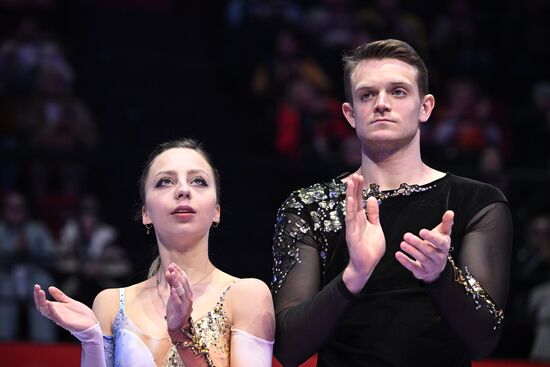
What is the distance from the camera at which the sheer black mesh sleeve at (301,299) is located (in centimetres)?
285

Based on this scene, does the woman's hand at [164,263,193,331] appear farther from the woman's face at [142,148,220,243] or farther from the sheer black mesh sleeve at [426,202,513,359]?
the sheer black mesh sleeve at [426,202,513,359]

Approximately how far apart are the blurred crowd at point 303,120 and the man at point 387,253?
2.97 meters

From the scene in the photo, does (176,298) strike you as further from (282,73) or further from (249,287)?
(282,73)

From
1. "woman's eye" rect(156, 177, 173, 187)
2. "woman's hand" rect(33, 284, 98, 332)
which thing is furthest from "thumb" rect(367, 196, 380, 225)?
"woman's hand" rect(33, 284, 98, 332)

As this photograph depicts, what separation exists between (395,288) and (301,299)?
0.29 metres

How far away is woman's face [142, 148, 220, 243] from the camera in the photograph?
3.18 m

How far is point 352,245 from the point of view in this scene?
2.83 meters

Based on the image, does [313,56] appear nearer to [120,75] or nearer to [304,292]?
[120,75]

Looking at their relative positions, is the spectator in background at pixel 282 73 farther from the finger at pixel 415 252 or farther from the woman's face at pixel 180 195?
the finger at pixel 415 252

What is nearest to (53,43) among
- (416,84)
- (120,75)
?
(120,75)

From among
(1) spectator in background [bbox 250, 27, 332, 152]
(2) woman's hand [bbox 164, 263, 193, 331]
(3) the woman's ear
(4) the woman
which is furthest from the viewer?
(1) spectator in background [bbox 250, 27, 332, 152]

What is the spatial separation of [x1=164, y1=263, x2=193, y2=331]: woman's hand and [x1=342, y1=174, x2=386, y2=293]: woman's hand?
439mm

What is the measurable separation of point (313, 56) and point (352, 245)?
625cm

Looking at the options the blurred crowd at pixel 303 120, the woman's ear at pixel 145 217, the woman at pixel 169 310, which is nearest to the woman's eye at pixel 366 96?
the woman at pixel 169 310
